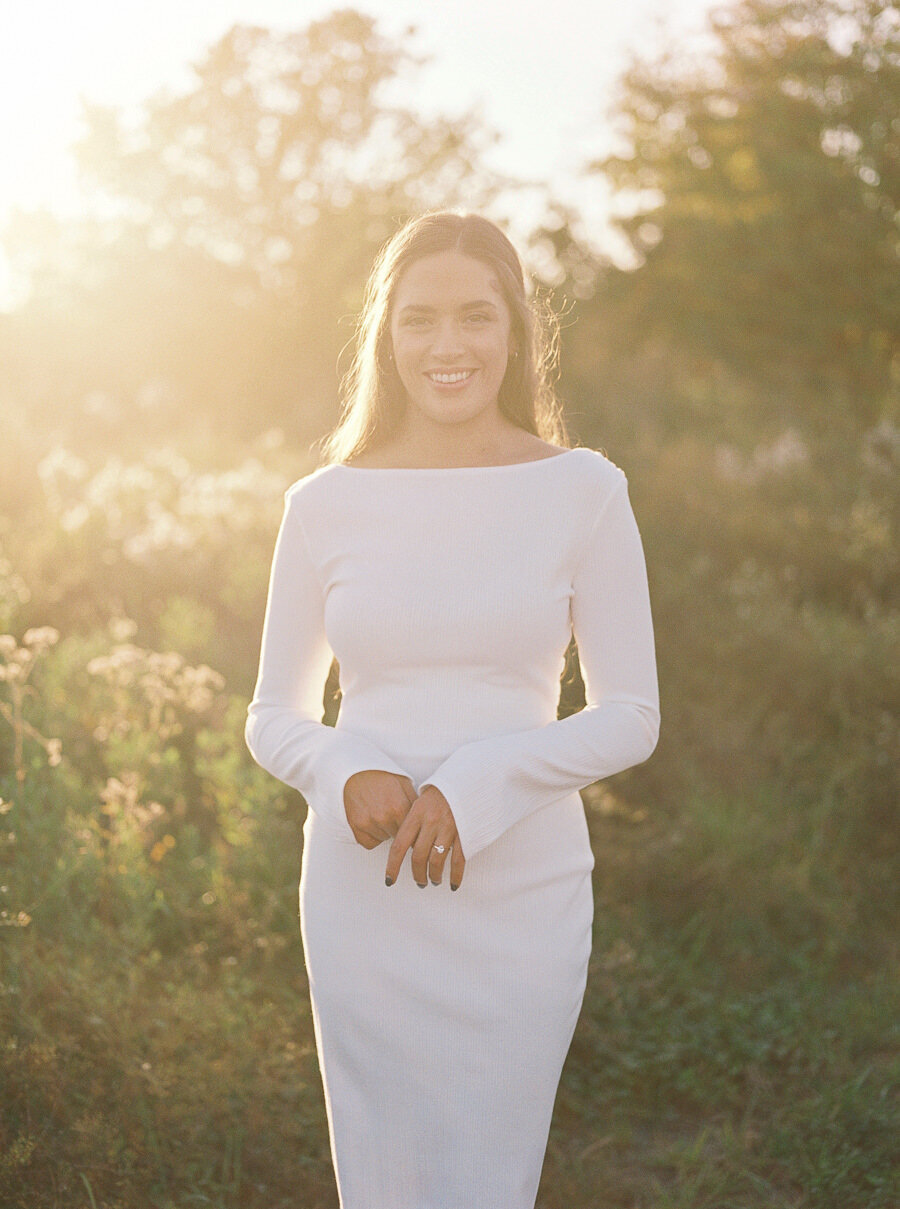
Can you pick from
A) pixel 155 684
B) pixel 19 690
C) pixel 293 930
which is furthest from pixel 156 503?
pixel 293 930

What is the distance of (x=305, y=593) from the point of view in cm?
233

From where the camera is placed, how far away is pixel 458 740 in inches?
84.0

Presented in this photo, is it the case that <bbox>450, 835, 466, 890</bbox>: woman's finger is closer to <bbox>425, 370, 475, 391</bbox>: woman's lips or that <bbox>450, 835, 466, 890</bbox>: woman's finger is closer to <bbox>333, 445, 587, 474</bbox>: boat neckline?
<bbox>333, 445, 587, 474</bbox>: boat neckline

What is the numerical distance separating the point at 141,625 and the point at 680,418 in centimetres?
822

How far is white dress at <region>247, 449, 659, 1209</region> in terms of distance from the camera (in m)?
2.14

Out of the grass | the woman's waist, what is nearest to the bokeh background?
the grass

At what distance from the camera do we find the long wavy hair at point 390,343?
2287 millimetres

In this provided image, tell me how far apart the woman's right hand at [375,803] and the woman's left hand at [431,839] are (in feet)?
0.09

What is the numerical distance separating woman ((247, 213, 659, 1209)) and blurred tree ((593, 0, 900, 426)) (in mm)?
11611

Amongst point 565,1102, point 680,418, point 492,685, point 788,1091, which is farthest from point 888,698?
point 680,418

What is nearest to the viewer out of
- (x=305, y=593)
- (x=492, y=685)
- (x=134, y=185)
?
(x=492, y=685)

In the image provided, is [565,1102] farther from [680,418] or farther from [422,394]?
[680,418]

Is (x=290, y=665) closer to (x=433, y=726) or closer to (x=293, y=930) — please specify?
(x=433, y=726)

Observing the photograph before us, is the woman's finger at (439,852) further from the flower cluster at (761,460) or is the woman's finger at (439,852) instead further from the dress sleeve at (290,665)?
the flower cluster at (761,460)
